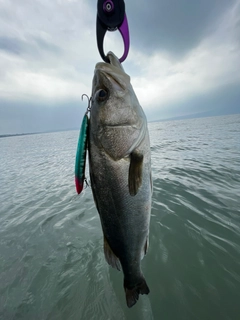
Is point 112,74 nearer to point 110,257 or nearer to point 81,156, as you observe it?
point 81,156

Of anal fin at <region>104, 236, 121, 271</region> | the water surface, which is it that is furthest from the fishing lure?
the water surface

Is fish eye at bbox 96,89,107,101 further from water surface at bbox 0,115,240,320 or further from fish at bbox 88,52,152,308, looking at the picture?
water surface at bbox 0,115,240,320

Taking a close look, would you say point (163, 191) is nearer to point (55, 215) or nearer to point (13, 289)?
point (55, 215)

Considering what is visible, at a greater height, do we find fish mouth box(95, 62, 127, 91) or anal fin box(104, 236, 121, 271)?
fish mouth box(95, 62, 127, 91)

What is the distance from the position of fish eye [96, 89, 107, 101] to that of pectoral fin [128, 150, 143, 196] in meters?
0.61

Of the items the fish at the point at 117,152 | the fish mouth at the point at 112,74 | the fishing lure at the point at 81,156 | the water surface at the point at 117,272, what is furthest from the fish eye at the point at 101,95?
the water surface at the point at 117,272

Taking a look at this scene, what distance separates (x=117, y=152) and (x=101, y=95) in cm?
58

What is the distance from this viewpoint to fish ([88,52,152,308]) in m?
1.58

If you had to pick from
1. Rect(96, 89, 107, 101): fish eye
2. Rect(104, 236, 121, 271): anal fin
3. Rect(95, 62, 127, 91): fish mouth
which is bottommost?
Rect(104, 236, 121, 271): anal fin

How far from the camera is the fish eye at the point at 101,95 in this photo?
1620 millimetres

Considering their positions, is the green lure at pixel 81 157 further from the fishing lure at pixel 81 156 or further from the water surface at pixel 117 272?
the water surface at pixel 117 272

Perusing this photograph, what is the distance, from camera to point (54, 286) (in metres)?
3.23

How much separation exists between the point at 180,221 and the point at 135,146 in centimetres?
381

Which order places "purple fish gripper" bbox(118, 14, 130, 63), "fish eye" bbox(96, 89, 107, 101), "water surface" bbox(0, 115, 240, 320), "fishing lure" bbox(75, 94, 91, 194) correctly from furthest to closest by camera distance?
"water surface" bbox(0, 115, 240, 320)
"purple fish gripper" bbox(118, 14, 130, 63)
"fish eye" bbox(96, 89, 107, 101)
"fishing lure" bbox(75, 94, 91, 194)
